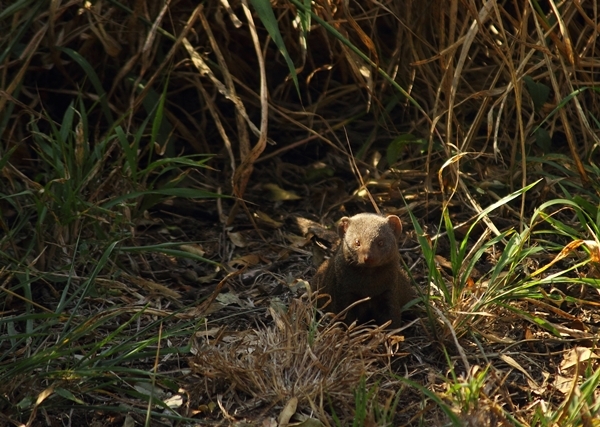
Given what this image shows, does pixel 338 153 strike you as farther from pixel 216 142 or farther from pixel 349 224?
pixel 349 224

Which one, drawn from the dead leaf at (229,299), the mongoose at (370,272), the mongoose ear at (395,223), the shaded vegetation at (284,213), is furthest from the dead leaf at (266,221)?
the mongoose ear at (395,223)

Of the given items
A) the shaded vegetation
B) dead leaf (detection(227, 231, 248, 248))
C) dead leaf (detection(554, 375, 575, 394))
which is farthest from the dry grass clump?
dead leaf (detection(227, 231, 248, 248))

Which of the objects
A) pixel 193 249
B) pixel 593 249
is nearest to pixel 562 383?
pixel 593 249

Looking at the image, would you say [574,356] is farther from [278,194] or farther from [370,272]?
[278,194]

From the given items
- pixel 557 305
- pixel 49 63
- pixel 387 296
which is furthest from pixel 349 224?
pixel 49 63

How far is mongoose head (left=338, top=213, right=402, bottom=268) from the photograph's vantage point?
13.8ft

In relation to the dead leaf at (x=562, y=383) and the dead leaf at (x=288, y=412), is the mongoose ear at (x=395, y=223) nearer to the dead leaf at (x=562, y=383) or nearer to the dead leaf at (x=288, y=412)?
the dead leaf at (x=562, y=383)

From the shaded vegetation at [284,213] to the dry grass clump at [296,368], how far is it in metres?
0.01

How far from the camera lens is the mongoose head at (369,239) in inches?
166

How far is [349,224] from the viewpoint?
4.43 metres

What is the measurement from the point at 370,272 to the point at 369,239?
186 mm

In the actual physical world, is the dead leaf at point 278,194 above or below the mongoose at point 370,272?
below

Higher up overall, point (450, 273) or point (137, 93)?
point (137, 93)

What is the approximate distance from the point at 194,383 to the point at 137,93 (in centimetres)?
202
